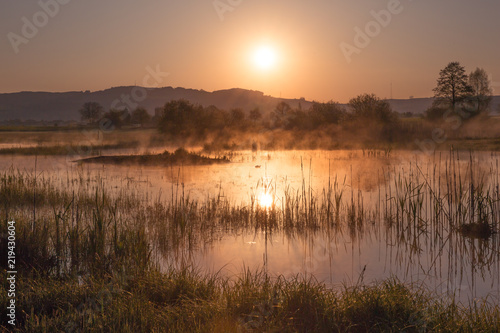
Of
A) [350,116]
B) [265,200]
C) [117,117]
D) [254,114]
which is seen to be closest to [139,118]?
[117,117]

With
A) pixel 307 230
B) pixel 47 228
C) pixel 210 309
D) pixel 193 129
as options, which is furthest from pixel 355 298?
pixel 193 129

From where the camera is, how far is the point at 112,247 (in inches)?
252

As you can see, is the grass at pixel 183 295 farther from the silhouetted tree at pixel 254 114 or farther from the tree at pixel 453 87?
the silhouetted tree at pixel 254 114

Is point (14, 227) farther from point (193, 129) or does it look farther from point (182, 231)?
point (193, 129)

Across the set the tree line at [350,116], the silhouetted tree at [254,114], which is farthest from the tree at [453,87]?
the silhouetted tree at [254,114]

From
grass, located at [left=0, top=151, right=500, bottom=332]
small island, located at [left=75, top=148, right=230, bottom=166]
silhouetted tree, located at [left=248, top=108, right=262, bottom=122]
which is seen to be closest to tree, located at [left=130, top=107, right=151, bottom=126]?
silhouetted tree, located at [left=248, top=108, right=262, bottom=122]

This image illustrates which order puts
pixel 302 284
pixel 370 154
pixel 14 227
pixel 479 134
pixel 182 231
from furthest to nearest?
pixel 479 134 → pixel 370 154 → pixel 182 231 → pixel 14 227 → pixel 302 284

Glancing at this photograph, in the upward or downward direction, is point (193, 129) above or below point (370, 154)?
above

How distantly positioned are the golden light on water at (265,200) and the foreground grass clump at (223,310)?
→ 5.07 meters

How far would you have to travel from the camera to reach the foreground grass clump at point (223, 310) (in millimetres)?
3949

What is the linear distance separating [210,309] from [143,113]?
65.1 m

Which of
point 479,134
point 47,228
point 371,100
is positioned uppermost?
point 371,100

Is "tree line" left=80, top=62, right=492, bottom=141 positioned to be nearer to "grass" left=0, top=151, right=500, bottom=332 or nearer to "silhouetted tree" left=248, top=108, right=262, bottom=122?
"silhouetted tree" left=248, top=108, right=262, bottom=122

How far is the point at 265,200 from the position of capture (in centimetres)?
1074
